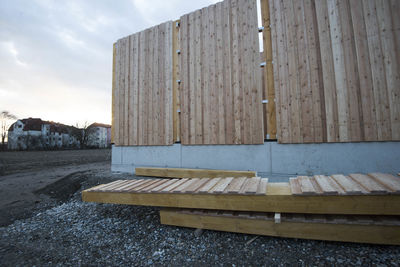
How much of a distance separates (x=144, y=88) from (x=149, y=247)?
5.07 meters

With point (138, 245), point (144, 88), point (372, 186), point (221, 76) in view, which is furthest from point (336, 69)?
point (144, 88)

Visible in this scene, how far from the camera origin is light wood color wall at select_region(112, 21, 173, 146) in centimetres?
564

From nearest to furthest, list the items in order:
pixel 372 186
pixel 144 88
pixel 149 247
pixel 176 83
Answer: pixel 372 186, pixel 149 247, pixel 176 83, pixel 144 88

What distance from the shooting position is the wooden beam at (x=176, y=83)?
5.40 meters

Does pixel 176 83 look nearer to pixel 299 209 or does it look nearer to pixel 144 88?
pixel 144 88

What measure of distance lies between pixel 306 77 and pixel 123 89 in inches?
239

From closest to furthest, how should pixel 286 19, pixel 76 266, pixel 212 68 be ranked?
1. pixel 76 266
2. pixel 286 19
3. pixel 212 68

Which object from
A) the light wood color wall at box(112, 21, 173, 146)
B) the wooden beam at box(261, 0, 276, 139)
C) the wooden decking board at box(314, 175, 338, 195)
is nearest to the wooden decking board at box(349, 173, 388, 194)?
the wooden decking board at box(314, 175, 338, 195)

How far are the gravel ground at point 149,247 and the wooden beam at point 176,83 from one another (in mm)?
2669

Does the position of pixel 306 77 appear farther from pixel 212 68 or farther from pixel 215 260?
pixel 215 260

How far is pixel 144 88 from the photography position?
6.02 m

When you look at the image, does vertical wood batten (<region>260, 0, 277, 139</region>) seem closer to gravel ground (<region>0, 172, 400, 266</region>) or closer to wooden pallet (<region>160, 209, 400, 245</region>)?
wooden pallet (<region>160, 209, 400, 245</region>)

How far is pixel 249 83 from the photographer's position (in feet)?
14.8

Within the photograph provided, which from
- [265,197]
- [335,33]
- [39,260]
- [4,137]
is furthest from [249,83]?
[4,137]
